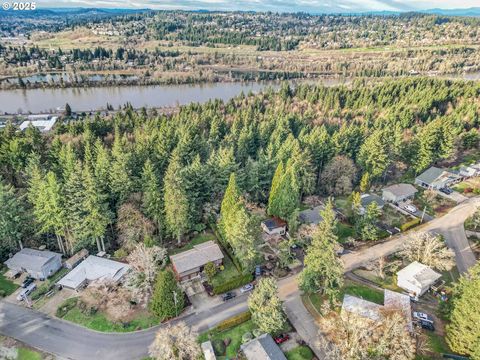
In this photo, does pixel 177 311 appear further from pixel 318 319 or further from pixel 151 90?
pixel 151 90

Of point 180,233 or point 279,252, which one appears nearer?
point 279,252

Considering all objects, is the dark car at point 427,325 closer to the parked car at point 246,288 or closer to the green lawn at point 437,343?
the green lawn at point 437,343

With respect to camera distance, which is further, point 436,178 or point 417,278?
point 436,178

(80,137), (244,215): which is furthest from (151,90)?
(244,215)

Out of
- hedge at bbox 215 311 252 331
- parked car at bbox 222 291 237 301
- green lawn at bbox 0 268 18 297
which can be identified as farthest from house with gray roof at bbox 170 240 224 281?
green lawn at bbox 0 268 18 297

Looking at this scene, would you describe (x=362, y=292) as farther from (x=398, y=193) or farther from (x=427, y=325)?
(x=398, y=193)

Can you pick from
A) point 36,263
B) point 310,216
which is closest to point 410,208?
point 310,216

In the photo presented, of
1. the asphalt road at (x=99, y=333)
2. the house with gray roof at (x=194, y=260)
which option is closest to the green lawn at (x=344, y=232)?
the asphalt road at (x=99, y=333)

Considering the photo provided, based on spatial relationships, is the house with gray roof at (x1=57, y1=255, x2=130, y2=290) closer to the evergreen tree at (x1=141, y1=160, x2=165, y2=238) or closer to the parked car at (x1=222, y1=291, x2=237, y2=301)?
the evergreen tree at (x1=141, y1=160, x2=165, y2=238)
